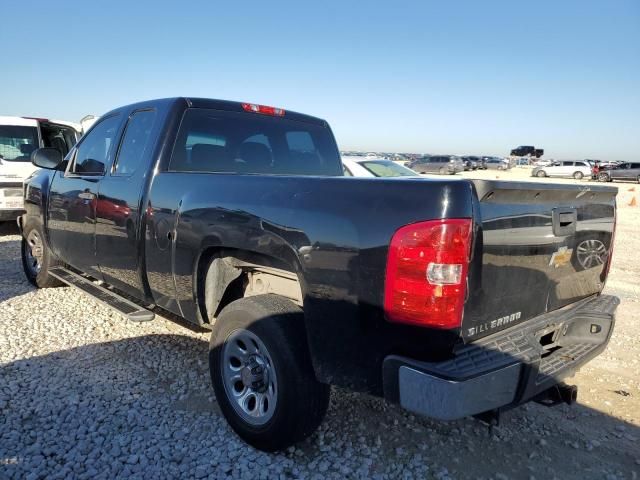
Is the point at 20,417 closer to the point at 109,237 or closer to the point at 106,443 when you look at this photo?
the point at 106,443

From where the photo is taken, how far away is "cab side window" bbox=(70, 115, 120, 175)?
161 inches

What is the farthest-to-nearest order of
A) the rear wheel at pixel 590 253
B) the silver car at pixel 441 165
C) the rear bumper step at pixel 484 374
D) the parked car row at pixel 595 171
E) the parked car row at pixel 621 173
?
the silver car at pixel 441 165
the parked car row at pixel 595 171
the parked car row at pixel 621 173
the rear wheel at pixel 590 253
the rear bumper step at pixel 484 374

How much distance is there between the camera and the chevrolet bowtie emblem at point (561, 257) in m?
2.50

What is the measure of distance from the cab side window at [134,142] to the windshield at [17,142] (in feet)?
23.3

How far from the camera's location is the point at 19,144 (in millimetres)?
9664

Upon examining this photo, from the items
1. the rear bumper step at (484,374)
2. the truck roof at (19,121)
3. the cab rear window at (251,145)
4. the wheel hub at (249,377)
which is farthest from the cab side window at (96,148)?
the truck roof at (19,121)

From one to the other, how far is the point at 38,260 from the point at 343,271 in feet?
15.8

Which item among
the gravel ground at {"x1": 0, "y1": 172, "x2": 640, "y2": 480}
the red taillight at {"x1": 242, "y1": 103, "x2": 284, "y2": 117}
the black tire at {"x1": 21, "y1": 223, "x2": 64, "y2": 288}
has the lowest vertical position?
the gravel ground at {"x1": 0, "y1": 172, "x2": 640, "y2": 480}

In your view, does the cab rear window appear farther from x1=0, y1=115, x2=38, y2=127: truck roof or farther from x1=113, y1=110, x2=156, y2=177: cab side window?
x1=0, y1=115, x2=38, y2=127: truck roof

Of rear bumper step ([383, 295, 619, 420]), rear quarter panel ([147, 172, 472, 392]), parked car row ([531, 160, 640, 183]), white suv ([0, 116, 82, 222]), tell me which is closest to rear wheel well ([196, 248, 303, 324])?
rear quarter panel ([147, 172, 472, 392])

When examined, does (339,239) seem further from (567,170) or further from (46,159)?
(567,170)

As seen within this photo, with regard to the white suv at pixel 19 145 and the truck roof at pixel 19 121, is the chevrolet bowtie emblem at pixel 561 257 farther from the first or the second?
the truck roof at pixel 19 121

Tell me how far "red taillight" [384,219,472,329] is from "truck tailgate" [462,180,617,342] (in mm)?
82

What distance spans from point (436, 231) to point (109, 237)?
9.09ft
